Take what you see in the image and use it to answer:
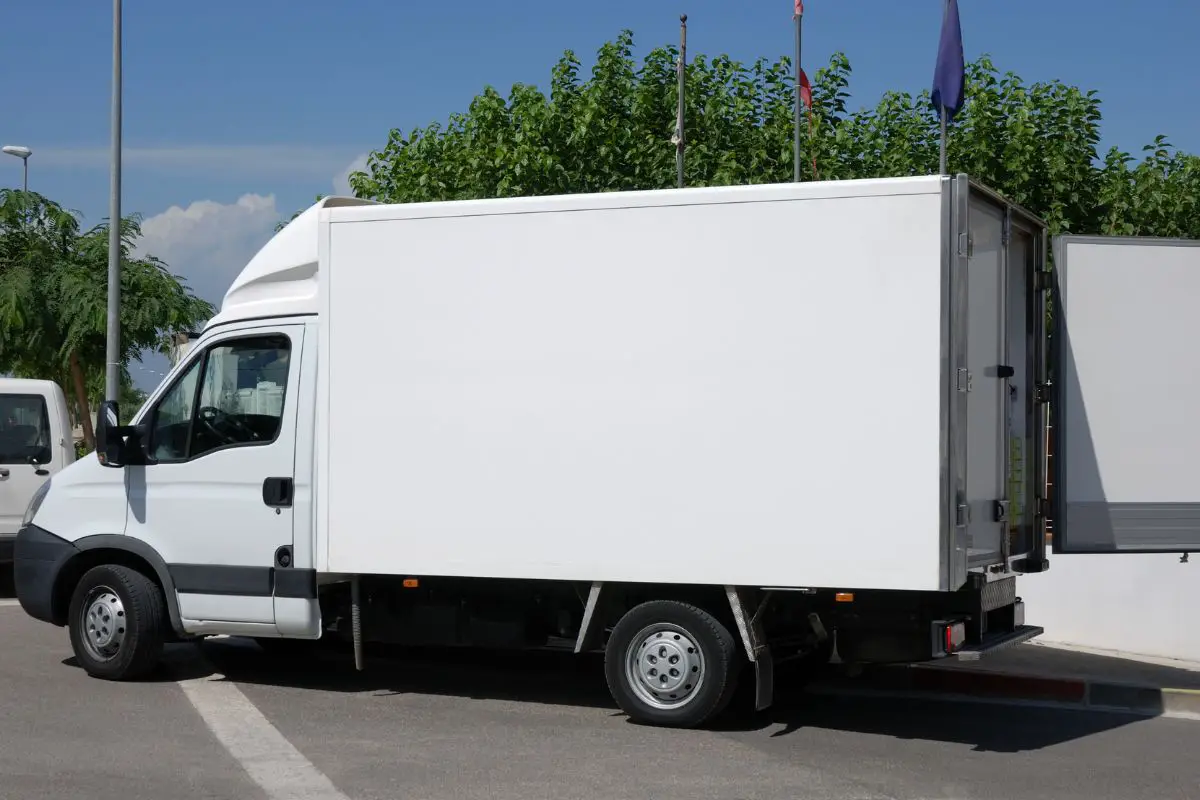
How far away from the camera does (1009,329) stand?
8.55m

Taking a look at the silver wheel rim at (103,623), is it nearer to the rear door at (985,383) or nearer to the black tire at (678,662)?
the black tire at (678,662)

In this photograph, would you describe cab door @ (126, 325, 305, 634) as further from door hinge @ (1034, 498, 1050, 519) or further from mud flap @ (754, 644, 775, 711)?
door hinge @ (1034, 498, 1050, 519)

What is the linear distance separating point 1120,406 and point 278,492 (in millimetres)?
4960

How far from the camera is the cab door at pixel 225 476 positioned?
8945 mm

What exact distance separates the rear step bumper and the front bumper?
5.48 metres

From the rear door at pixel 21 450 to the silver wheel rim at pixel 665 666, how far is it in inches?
311

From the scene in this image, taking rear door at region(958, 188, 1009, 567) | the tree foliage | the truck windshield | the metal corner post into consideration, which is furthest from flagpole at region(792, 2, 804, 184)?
rear door at region(958, 188, 1009, 567)

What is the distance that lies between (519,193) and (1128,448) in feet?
59.9

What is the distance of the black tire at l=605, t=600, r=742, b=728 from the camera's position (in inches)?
314

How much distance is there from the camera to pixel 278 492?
29.1 ft

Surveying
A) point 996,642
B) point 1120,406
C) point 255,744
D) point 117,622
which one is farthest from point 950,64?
point 255,744

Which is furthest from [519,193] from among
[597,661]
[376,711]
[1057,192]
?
[376,711]

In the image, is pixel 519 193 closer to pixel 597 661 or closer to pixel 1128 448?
pixel 597 661

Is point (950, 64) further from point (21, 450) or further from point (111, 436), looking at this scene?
point (111, 436)
